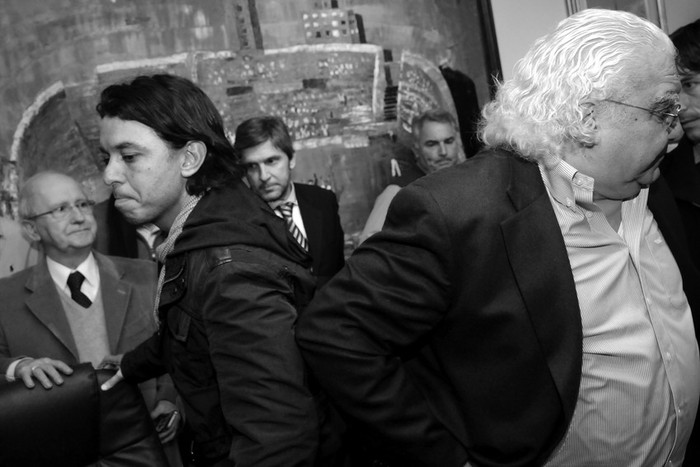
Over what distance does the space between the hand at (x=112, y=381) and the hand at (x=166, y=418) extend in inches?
33.5

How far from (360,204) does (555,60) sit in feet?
8.31

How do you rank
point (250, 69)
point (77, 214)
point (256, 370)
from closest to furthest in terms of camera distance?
1. point (256, 370)
2. point (77, 214)
3. point (250, 69)

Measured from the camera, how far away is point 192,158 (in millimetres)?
1737

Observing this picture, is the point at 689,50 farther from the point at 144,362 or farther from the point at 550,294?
the point at 144,362

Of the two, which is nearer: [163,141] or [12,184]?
[163,141]

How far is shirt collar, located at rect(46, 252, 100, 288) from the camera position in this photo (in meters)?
3.00

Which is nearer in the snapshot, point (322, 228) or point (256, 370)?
point (256, 370)

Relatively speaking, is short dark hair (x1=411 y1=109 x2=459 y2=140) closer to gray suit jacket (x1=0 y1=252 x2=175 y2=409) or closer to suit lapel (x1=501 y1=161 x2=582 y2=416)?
gray suit jacket (x1=0 y1=252 x2=175 y2=409)

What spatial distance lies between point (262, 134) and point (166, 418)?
4.71ft

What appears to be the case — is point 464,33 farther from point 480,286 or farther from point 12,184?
point 480,286

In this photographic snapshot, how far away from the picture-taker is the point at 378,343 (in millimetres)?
1447

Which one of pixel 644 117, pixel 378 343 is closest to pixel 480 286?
pixel 378 343

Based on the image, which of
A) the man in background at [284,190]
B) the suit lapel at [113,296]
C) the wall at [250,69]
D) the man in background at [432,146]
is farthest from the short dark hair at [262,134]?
the suit lapel at [113,296]

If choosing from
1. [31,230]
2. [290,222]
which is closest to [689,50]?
[290,222]
